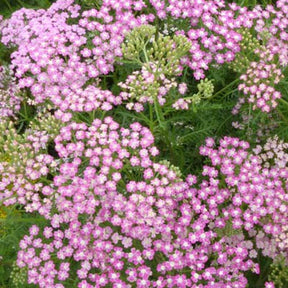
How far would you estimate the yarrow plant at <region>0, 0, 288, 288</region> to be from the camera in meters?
4.19

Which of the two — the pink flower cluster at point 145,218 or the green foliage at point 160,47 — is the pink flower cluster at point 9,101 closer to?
the pink flower cluster at point 145,218

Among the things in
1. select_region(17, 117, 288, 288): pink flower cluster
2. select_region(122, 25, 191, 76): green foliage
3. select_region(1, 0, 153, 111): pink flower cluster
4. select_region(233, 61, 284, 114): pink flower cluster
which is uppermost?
select_region(1, 0, 153, 111): pink flower cluster

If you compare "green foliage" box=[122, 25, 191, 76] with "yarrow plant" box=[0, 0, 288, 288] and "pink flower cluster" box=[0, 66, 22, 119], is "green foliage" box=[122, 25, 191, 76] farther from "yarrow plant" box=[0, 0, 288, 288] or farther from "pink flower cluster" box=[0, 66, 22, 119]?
"pink flower cluster" box=[0, 66, 22, 119]

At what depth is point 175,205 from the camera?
4.56 metres

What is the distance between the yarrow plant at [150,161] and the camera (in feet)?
13.7

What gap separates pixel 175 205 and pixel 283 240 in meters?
1.03

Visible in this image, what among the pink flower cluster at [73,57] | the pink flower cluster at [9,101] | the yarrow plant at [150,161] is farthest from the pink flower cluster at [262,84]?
the pink flower cluster at [9,101]

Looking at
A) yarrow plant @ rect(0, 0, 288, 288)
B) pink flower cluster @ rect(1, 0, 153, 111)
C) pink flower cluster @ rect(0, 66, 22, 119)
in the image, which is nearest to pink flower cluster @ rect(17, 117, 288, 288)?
yarrow plant @ rect(0, 0, 288, 288)

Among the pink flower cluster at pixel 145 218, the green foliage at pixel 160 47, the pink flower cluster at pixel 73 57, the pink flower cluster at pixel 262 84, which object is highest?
the pink flower cluster at pixel 73 57

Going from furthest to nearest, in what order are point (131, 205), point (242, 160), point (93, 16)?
point (93, 16) → point (242, 160) → point (131, 205)

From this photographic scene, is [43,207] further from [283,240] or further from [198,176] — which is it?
[283,240]

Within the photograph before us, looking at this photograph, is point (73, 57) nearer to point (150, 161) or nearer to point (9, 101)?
point (9, 101)

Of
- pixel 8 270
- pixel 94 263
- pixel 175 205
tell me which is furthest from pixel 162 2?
pixel 8 270

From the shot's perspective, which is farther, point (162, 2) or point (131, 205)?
point (162, 2)
